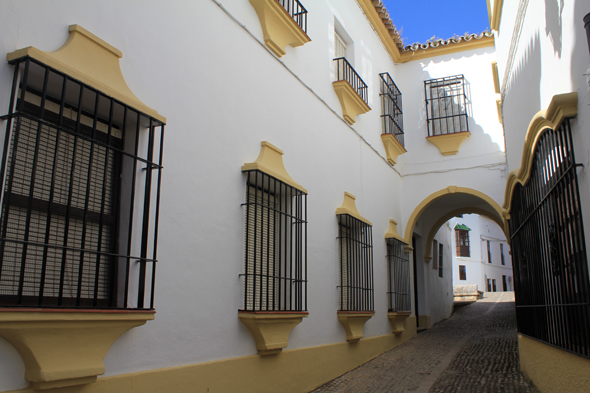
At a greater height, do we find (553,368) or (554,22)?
(554,22)

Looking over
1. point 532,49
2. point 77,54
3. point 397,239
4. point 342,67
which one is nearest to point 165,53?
point 77,54

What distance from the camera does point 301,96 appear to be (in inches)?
255

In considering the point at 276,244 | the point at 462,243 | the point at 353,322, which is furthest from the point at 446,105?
the point at 462,243

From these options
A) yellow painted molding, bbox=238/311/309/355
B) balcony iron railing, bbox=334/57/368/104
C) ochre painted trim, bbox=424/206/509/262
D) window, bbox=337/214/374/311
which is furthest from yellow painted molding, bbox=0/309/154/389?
ochre painted trim, bbox=424/206/509/262

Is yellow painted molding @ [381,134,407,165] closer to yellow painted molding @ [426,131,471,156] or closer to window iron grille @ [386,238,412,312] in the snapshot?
yellow painted molding @ [426,131,471,156]

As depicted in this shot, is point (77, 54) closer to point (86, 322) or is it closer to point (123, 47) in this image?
point (123, 47)

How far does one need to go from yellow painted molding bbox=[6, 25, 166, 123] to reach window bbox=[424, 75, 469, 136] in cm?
840

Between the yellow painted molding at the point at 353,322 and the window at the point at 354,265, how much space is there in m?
0.12

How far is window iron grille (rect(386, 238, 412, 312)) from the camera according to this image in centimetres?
941

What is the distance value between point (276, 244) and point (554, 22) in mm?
3396

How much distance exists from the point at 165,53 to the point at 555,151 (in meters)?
3.39

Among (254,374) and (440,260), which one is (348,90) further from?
(440,260)

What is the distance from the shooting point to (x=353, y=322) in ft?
23.3

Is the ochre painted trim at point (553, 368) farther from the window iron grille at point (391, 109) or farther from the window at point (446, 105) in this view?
the window at point (446, 105)
